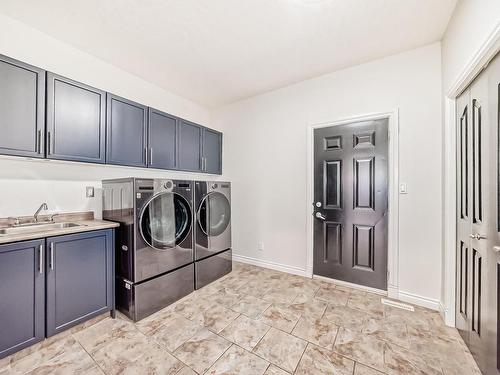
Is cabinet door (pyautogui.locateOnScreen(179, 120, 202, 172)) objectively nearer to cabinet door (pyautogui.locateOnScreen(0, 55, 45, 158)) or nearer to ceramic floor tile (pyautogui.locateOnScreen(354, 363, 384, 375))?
cabinet door (pyautogui.locateOnScreen(0, 55, 45, 158))

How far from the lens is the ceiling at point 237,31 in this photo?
1698mm

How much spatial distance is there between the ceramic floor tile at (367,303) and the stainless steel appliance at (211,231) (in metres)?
1.56

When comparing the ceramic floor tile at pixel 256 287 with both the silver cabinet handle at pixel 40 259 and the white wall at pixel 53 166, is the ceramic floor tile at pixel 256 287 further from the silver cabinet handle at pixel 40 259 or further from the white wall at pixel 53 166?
the white wall at pixel 53 166

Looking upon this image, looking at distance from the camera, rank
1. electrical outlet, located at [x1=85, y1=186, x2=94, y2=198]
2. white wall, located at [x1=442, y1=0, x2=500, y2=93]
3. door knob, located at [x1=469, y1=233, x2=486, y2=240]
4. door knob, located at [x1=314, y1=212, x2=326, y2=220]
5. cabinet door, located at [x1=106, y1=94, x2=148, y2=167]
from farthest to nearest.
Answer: door knob, located at [x1=314, y1=212, x2=326, y2=220]
electrical outlet, located at [x1=85, y1=186, x2=94, y2=198]
cabinet door, located at [x1=106, y1=94, x2=148, y2=167]
door knob, located at [x1=469, y1=233, x2=486, y2=240]
white wall, located at [x1=442, y1=0, x2=500, y2=93]

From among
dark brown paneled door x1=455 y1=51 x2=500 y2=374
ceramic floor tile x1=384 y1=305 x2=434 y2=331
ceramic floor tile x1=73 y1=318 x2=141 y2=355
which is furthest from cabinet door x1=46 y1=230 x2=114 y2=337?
dark brown paneled door x1=455 y1=51 x2=500 y2=374

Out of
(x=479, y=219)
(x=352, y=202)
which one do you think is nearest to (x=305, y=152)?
(x=352, y=202)

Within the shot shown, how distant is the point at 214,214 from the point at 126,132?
1.37 metres

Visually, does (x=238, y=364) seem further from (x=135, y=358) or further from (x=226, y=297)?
(x=226, y=297)

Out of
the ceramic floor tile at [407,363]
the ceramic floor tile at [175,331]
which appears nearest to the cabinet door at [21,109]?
the ceramic floor tile at [175,331]

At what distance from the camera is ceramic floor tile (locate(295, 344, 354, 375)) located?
4.51 ft

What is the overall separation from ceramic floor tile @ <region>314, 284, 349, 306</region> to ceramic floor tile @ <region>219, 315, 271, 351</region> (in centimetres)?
81

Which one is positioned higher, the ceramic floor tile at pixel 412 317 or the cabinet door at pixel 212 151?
the cabinet door at pixel 212 151

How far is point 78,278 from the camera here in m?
1.75

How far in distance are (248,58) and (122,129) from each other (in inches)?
62.6
